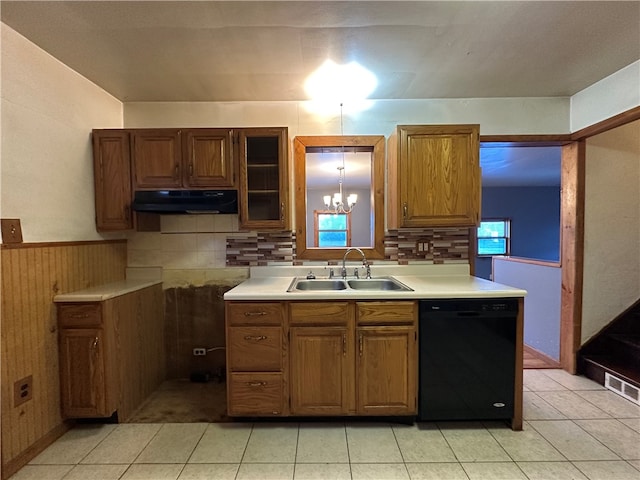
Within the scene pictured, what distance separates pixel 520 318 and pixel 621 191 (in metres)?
1.83

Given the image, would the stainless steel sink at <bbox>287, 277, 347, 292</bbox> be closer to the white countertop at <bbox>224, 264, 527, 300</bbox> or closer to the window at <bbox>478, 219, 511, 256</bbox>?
the white countertop at <bbox>224, 264, 527, 300</bbox>

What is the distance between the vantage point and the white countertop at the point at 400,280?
2.09 m

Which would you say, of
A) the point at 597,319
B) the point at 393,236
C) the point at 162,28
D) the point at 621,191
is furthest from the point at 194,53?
→ the point at 597,319

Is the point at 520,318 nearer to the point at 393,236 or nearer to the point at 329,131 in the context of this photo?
the point at 393,236

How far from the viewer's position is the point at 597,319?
2.88m

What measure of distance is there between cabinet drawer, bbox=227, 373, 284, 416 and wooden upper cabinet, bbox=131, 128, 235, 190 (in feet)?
4.64

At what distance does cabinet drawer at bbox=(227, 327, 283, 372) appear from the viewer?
6.95 ft

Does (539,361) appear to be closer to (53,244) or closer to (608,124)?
(608,124)

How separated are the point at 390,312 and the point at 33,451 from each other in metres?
2.27

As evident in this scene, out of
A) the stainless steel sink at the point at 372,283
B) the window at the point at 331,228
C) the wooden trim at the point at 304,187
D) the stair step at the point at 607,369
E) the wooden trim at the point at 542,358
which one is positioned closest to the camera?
the stair step at the point at 607,369

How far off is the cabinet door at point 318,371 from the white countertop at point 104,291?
1.25 meters

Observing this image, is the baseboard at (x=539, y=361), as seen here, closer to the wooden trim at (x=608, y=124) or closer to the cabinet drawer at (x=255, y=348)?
the wooden trim at (x=608, y=124)

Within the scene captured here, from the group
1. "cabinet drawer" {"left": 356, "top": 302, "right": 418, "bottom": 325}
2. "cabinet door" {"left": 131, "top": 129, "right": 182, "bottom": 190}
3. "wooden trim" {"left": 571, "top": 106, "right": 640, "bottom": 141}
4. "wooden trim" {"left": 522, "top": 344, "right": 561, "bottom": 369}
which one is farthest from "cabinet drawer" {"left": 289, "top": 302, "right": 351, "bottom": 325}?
"wooden trim" {"left": 571, "top": 106, "right": 640, "bottom": 141}

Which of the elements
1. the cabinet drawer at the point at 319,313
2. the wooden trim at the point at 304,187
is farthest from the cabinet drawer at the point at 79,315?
the wooden trim at the point at 304,187
